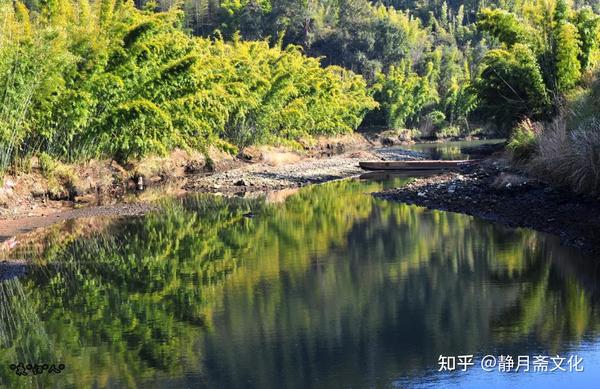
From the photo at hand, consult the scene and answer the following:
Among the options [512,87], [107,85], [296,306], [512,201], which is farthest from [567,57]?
[296,306]

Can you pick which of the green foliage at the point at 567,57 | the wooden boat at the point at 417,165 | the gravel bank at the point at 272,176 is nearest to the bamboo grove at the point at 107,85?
the gravel bank at the point at 272,176

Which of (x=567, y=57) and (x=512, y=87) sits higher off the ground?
(x=567, y=57)

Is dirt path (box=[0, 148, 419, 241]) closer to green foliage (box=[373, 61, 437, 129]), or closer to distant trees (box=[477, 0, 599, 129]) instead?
distant trees (box=[477, 0, 599, 129])

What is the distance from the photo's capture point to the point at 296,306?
41.7ft

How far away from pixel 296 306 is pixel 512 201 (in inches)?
429

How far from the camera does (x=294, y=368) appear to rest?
975cm

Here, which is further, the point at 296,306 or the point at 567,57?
the point at 567,57

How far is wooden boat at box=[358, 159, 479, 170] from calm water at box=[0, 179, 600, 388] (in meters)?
15.9

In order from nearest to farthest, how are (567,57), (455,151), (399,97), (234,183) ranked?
(234,183) → (567,57) → (455,151) → (399,97)

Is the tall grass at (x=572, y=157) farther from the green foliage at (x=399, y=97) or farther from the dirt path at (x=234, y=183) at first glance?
the green foliage at (x=399, y=97)

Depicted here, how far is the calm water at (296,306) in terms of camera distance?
977 cm

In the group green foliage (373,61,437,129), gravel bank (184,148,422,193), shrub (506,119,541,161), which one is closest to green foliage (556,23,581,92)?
shrub (506,119,541,161)

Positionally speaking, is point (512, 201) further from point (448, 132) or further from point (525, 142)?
point (448, 132)

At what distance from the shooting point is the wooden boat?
120 ft
